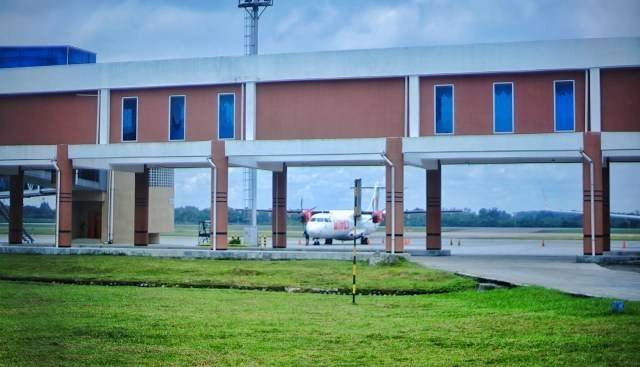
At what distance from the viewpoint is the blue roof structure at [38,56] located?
46188 mm

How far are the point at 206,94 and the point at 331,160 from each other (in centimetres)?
656

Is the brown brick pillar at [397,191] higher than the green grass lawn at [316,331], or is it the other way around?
the brown brick pillar at [397,191]

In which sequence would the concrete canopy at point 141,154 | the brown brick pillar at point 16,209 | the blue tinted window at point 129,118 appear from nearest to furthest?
the concrete canopy at point 141,154, the blue tinted window at point 129,118, the brown brick pillar at point 16,209

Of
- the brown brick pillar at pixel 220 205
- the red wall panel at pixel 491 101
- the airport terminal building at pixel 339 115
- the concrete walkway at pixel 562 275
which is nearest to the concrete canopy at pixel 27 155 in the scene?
the airport terminal building at pixel 339 115

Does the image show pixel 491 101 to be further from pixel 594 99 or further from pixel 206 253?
pixel 206 253

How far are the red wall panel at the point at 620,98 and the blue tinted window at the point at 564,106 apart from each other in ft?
3.68

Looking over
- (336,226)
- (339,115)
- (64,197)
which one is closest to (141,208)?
(64,197)

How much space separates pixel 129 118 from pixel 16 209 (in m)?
8.17

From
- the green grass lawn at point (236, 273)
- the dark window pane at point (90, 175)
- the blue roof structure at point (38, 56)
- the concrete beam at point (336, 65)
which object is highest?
the blue roof structure at point (38, 56)

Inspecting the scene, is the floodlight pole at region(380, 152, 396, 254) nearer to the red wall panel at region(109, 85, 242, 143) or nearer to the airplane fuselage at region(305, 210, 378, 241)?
the red wall panel at region(109, 85, 242, 143)

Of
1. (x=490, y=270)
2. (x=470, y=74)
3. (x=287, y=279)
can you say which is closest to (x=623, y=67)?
(x=470, y=74)

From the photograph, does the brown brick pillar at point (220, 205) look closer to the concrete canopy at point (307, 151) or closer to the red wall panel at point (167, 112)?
the concrete canopy at point (307, 151)

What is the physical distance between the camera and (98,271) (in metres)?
24.9

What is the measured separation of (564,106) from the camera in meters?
31.8
